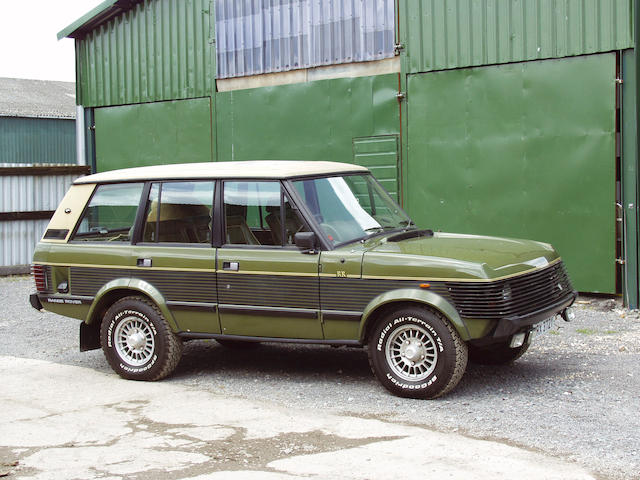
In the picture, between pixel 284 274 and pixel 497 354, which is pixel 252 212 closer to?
pixel 284 274

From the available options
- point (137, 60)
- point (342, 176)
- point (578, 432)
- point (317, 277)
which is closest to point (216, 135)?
point (137, 60)

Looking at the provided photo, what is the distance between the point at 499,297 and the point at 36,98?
33.5m

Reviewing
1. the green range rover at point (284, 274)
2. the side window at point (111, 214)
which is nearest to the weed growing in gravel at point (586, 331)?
the green range rover at point (284, 274)

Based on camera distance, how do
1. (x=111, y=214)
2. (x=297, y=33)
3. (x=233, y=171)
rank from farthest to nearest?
1. (x=297, y=33)
2. (x=111, y=214)
3. (x=233, y=171)

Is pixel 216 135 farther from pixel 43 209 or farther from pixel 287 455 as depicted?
pixel 287 455

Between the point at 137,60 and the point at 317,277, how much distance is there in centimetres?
1068

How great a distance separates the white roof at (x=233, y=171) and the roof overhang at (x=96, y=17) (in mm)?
8909

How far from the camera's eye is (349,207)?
7.95 metres

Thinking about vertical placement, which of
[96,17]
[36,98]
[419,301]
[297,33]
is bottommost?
[419,301]

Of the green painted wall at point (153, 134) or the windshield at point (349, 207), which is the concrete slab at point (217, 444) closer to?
the windshield at point (349, 207)

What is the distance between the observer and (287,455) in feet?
19.0

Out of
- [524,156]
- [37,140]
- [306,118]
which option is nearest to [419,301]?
[524,156]

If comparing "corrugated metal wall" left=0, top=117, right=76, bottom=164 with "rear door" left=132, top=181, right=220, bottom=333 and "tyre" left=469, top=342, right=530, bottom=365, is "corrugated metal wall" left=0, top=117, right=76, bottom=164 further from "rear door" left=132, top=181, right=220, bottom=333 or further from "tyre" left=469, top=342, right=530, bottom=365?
"tyre" left=469, top=342, right=530, bottom=365

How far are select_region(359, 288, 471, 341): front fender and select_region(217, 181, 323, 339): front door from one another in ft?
1.60
